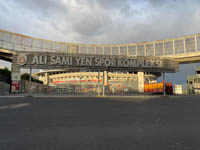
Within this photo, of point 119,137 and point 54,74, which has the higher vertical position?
point 54,74

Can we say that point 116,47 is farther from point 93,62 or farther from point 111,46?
point 93,62

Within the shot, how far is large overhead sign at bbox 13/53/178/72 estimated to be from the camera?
69.3 ft

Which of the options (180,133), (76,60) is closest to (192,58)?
(76,60)

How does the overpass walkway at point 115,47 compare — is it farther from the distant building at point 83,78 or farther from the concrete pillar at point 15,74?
the concrete pillar at point 15,74

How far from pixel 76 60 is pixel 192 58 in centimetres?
3630

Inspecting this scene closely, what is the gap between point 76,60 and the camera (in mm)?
22797

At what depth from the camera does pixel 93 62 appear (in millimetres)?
23250

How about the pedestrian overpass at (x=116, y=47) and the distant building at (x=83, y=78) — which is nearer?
the pedestrian overpass at (x=116, y=47)

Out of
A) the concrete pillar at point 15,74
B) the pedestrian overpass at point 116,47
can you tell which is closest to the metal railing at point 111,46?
the pedestrian overpass at point 116,47

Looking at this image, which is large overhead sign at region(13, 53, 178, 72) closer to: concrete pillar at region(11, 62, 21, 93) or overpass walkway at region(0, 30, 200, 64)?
concrete pillar at region(11, 62, 21, 93)

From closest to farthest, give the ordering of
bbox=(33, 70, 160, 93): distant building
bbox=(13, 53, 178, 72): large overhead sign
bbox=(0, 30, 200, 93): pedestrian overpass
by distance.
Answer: bbox=(13, 53, 178, 72): large overhead sign
bbox=(0, 30, 200, 93): pedestrian overpass
bbox=(33, 70, 160, 93): distant building

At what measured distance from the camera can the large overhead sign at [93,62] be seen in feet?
69.3

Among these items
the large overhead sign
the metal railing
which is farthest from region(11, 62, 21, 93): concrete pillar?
Result: the metal railing

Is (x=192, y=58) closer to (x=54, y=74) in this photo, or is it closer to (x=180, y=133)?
(x=180, y=133)
